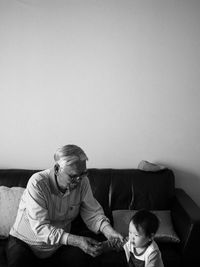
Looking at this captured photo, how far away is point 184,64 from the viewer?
269 cm

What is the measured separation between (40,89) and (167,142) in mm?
1272

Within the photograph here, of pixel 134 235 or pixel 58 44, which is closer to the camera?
pixel 134 235

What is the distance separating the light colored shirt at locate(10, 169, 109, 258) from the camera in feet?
5.71

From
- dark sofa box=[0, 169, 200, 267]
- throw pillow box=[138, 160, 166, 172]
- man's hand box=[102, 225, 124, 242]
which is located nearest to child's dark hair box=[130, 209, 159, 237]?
man's hand box=[102, 225, 124, 242]

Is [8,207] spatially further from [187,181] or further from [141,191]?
[187,181]

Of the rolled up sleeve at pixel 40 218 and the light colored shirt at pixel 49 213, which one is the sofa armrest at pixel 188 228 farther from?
the rolled up sleeve at pixel 40 218

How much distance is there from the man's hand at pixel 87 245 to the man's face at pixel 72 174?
307mm

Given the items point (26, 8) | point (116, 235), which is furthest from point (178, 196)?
point (26, 8)

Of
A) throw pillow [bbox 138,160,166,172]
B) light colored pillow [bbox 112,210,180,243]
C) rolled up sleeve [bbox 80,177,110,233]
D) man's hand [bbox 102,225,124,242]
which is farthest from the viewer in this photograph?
throw pillow [bbox 138,160,166,172]

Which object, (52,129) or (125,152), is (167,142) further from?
(52,129)

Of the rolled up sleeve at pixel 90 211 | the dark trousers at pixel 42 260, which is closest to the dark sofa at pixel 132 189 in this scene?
the rolled up sleeve at pixel 90 211

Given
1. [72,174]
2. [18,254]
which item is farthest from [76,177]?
[18,254]

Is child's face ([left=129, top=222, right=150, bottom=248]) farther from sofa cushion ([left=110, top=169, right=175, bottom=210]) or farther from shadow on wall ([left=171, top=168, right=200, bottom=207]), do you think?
shadow on wall ([left=171, top=168, right=200, bottom=207])

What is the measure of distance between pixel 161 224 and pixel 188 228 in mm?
252
